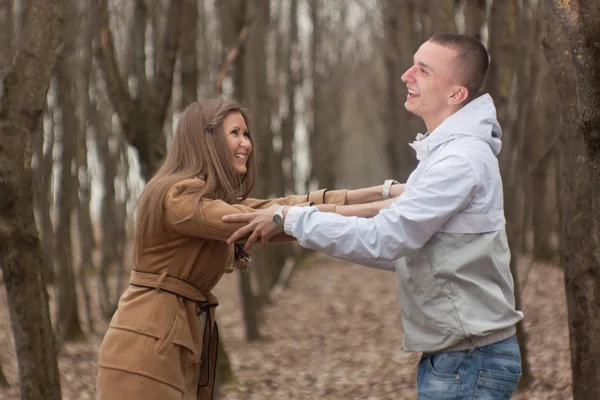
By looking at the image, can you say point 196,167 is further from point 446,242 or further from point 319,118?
point 319,118

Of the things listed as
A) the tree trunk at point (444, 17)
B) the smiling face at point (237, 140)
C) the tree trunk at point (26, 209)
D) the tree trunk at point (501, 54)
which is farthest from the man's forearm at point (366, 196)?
the tree trunk at point (444, 17)

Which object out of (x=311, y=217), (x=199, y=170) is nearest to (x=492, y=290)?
(x=311, y=217)

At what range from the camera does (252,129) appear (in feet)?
13.7

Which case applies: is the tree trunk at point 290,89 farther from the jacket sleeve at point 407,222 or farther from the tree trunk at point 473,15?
the jacket sleeve at point 407,222

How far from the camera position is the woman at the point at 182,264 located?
11.8ft

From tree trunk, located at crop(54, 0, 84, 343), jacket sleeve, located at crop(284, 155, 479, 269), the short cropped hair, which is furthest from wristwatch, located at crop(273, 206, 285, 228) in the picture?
tree trunk, located at crop(54, 0, 84, 343)

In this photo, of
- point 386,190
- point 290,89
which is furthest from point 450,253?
point 290,89

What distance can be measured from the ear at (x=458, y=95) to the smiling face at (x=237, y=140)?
3.34ft

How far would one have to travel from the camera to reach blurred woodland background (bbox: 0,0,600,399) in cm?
474

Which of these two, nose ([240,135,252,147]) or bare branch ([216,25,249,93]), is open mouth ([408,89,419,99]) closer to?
nose ([240,135,252,147])

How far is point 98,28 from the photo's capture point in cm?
744

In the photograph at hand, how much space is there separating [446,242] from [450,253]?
5 cm

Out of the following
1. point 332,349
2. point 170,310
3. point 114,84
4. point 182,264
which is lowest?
point 332,349

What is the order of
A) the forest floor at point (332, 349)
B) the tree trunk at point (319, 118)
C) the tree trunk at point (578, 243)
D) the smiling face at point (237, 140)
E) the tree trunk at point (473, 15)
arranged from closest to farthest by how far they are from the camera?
1. the smiling face at point (237, 140)
2. the tree trunk at point (578, 243)
3. the forest floor at point (332, 349)
4. the tree trunk at point (473, 15)
5. the tree trunk at point (319, 118)
